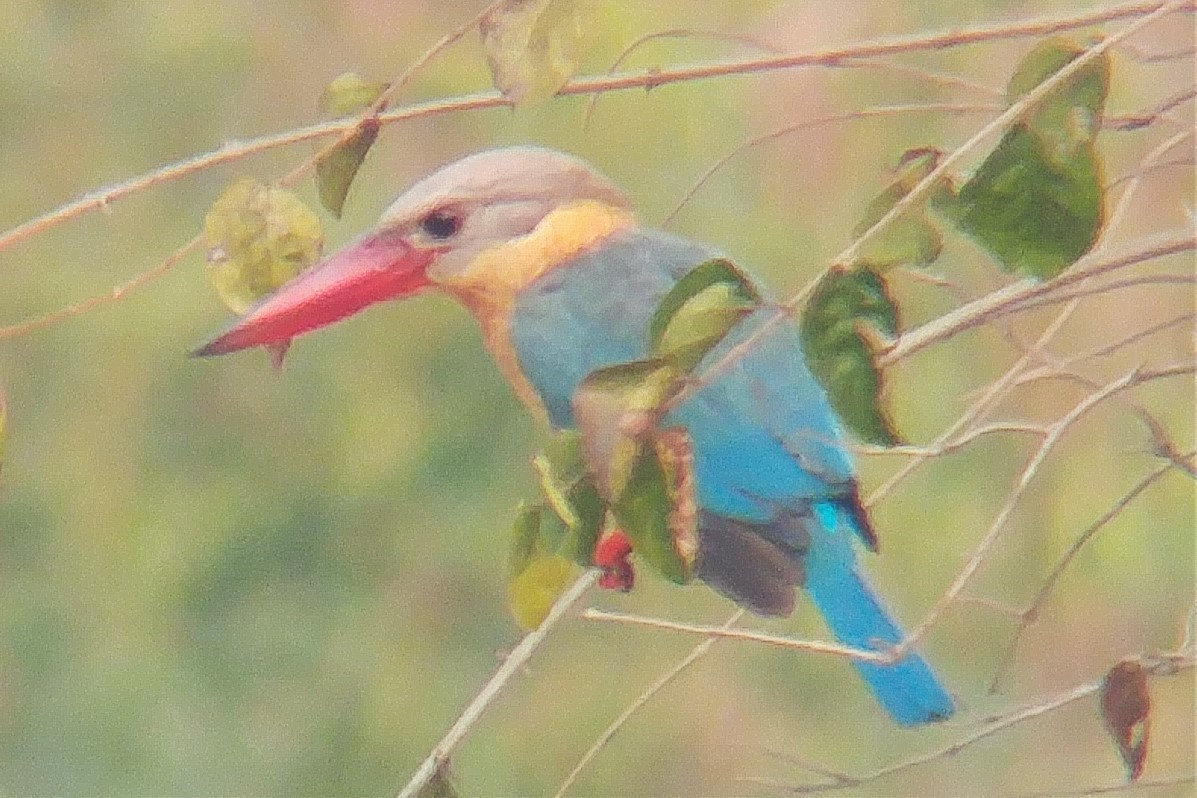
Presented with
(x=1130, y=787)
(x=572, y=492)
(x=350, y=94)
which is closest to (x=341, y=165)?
(x=350, y=94)

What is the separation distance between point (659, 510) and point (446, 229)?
39 centimetres

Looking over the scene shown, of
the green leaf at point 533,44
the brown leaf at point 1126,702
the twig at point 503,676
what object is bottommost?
the brown leaf at point 1126,702

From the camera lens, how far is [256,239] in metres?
0.84

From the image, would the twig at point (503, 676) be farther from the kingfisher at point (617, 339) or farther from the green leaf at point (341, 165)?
the green leaf at point (341, 165)

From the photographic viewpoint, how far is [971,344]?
1.07 m

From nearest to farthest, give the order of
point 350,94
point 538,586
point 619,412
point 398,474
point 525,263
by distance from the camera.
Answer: point 619,412 → point 538,586 → point 350,94 → point 525,263 → point 398,474

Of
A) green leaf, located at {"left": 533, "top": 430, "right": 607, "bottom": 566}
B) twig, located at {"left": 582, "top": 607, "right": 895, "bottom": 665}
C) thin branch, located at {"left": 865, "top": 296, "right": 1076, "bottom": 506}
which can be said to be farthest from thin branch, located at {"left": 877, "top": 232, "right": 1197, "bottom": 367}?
green leaf, located at {"left": 533, "top": 430, "right": 607, "bottom": 566}

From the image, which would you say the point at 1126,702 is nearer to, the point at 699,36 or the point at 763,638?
the point at 763,638

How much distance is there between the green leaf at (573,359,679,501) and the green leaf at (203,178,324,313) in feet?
0.93

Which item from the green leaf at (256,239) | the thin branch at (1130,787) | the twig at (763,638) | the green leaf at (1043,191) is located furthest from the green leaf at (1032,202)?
the thin branch at (1130,787)

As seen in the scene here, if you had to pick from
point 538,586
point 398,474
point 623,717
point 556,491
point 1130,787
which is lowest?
Result: point 1130,787

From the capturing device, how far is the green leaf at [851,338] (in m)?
0.61

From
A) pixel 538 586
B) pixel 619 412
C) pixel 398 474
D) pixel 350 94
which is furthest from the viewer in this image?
pixel 398 474

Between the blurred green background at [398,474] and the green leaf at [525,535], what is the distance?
1.17ft
